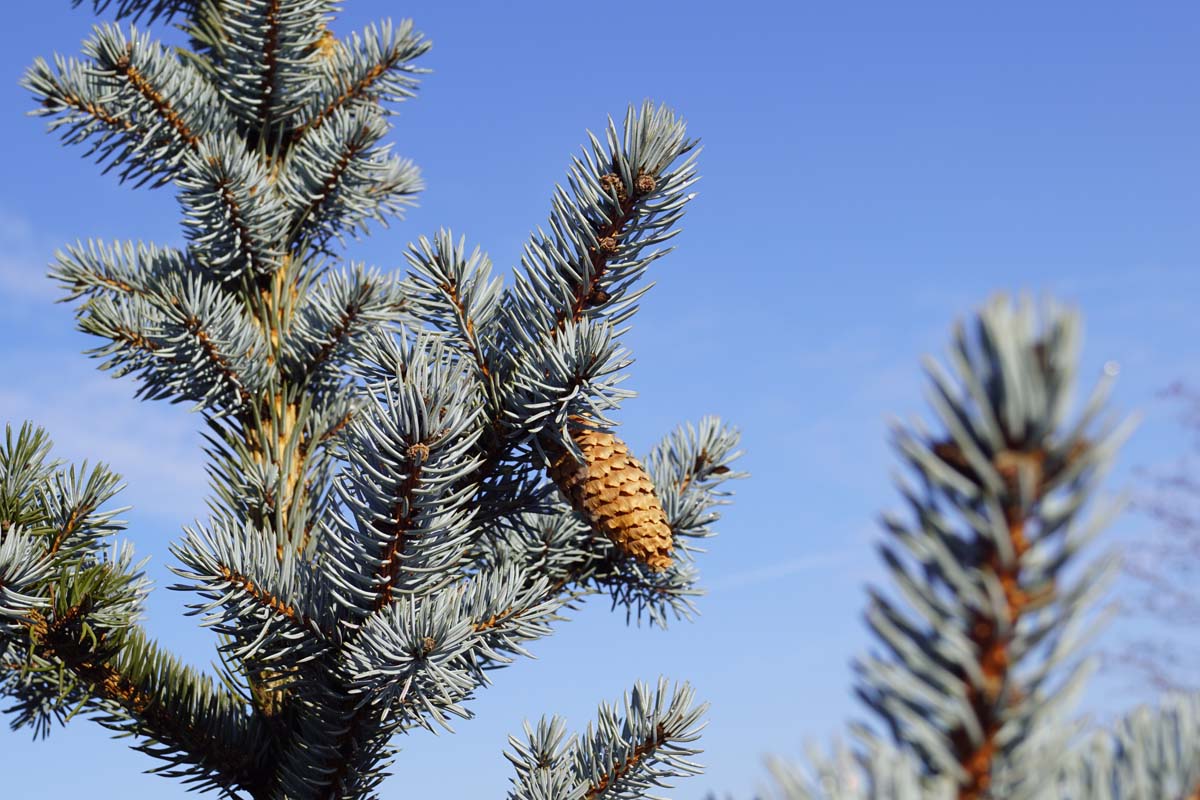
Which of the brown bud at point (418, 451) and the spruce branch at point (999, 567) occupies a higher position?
the brown bud at point (418, 451)

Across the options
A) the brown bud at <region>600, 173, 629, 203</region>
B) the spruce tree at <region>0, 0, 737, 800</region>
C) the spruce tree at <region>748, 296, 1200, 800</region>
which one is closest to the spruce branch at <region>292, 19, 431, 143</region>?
the spruce tree at <region>0, 0, 737, 800</region>

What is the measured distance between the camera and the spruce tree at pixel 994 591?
518mm

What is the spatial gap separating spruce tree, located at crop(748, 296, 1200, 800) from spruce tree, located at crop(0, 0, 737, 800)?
78cm

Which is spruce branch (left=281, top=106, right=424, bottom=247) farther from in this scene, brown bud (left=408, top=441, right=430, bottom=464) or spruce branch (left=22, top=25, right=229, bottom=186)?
brown bud (left=408, top=441, right=430, bottom=464)

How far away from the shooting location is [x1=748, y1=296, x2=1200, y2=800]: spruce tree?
518mm

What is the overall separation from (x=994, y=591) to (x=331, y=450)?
5.89 feet

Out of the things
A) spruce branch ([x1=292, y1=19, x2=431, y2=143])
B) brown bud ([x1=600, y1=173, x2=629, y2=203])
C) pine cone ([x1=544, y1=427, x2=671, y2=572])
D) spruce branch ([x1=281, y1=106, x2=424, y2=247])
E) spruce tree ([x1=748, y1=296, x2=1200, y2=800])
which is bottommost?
spruce tree ([x1=748, y1=296, x2=1200, y2=800])

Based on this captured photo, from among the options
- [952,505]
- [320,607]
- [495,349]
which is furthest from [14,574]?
[952,505]

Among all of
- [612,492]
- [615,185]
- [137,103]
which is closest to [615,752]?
[612,492]

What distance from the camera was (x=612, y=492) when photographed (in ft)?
4.77

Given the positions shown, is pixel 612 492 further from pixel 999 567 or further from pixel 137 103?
pixel 137 103

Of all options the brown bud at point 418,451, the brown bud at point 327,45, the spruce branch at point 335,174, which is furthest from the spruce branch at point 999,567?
the brown bud at point 327,45

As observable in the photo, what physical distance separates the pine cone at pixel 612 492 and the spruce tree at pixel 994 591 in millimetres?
907

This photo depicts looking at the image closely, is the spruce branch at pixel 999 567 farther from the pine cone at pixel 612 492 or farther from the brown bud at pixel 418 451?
the pine cone at pixel 612 492
